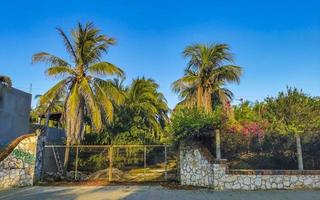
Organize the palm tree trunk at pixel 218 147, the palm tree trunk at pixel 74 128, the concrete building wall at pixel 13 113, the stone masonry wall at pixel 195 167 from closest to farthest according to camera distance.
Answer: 1. the palm tree trunk at pixel 218 147
2. the stone masonry wall at pixel 195 167
3. the palm tree trunk at pixel 74 128
4. the concrete building wall at pixel 13 113

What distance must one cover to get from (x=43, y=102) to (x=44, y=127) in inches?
191

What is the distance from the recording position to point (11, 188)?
12.4 metres

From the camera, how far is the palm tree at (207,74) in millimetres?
19766

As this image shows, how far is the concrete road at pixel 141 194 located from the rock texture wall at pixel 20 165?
0.85 metres

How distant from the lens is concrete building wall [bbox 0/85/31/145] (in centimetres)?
1761

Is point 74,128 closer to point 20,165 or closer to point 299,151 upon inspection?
point 20,165

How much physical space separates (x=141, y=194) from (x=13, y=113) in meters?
11.8

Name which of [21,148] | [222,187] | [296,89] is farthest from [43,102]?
[296,89]

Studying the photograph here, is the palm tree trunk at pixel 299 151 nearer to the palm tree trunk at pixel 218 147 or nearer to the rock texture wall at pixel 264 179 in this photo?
the rock texture wall at pixel 264 179

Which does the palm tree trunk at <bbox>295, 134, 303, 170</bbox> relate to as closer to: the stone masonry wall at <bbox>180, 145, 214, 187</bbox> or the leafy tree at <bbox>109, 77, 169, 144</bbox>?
the stone masonry wall at <bbox>180, 145, 214, 187</bbox>

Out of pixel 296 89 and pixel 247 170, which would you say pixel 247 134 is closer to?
pixel 247 170

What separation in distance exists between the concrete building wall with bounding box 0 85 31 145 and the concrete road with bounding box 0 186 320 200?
6.88m

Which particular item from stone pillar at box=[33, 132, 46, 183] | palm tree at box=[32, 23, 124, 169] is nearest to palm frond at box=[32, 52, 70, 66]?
palm tree at box=[32, 23, 124, 169]

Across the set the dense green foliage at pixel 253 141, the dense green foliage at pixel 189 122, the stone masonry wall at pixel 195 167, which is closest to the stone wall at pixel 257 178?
the stone masonry wall at pixel 195 167
